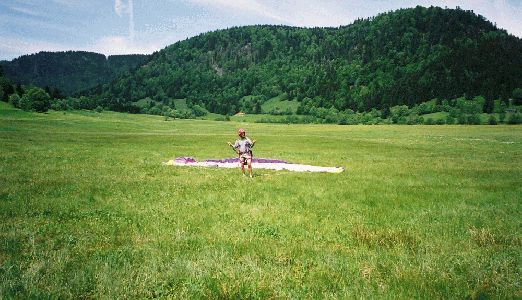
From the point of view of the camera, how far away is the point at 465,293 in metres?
6.44

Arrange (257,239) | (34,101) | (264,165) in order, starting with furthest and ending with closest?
(34,101) < (264,165) < (257,239)

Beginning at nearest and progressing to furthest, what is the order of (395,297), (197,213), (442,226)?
(395,297) → (442,226) → (197,213)

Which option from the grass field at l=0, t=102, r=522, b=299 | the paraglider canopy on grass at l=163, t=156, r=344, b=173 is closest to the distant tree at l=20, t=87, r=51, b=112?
the paraglider canopy on grass at l=163, t=156, r=344, b=173

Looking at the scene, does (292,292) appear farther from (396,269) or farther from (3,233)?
(3,233)

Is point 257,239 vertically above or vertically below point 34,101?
below

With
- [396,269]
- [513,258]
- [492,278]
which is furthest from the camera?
[513,258]

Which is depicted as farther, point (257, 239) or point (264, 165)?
point (264, 165)

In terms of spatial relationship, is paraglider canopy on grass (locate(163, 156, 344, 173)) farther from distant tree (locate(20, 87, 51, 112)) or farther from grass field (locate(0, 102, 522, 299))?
distant tree (locate(20, 87, 51, 112))

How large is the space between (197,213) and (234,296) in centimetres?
649

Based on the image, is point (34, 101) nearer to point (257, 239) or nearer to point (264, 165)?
point (264, 165)

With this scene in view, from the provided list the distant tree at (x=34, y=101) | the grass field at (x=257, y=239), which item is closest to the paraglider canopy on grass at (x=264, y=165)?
the grass field at (x=257, y=239)

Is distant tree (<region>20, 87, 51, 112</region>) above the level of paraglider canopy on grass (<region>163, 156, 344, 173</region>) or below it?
above

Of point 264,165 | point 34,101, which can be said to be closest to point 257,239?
point 264,165

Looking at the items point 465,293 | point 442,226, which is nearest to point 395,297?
point 465,293
